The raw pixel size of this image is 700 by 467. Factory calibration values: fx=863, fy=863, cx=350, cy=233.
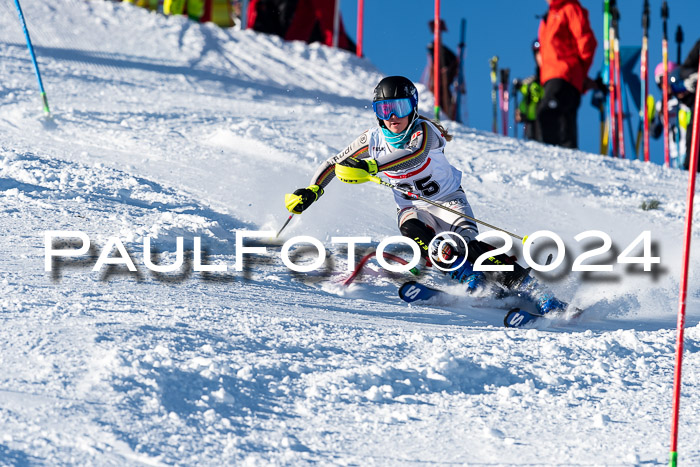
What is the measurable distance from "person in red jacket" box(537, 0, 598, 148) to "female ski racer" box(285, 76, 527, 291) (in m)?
5.47

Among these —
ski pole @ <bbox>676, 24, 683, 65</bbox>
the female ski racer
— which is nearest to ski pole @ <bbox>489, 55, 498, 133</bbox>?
ski pole @ <bbox>676, 24, 683, 65</bbox>

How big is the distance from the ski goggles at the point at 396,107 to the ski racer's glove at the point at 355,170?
29 cm

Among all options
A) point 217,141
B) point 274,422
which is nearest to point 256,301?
point 274,422

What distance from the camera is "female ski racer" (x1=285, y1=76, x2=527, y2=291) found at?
15.4 feet

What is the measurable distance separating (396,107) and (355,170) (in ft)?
1.46

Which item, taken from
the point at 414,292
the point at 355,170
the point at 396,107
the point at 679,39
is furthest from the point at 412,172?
the point at 679,39

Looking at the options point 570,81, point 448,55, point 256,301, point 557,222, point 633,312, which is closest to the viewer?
point 256,301

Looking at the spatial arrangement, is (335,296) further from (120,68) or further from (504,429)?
(120,68)

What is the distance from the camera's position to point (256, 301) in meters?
4.15

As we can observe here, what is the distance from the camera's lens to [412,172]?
197 inches

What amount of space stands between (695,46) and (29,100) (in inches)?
310

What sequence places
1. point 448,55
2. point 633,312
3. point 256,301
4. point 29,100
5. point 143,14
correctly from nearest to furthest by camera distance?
point 256,301 → point 633,312 → point 29,100 → point 143,14 → point 448,55

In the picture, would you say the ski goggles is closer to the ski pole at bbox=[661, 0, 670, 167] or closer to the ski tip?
the ski tip

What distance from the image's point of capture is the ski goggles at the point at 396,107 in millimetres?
4691
